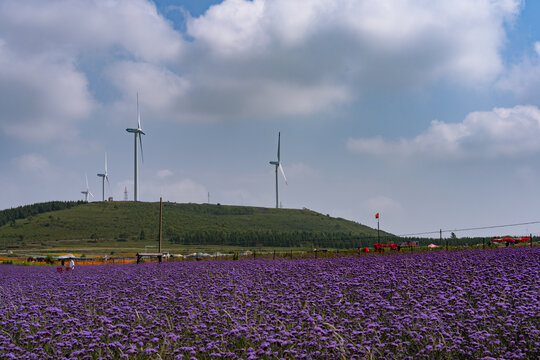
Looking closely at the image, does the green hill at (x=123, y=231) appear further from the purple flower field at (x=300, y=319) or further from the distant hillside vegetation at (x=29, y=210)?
the purple flower field at (x=300, y=319)

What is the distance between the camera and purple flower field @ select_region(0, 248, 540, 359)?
25.5 ft

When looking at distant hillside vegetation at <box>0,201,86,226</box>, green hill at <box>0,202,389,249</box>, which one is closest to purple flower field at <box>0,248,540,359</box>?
green hill at <box>0,202,389,249</box>

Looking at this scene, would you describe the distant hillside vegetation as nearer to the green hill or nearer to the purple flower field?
the green hill

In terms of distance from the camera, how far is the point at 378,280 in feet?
44.7

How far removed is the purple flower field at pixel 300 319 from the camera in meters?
7.76

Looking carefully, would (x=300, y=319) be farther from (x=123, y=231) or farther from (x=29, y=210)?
(x=29, y=210)

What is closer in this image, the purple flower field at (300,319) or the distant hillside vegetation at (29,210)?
the purple flower field at (300,319)

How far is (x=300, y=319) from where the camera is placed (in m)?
9.16

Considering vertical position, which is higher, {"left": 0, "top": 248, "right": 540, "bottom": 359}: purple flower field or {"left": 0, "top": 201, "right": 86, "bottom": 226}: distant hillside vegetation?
{"left": 0, "top": 201, "right": 86, "bottom": 226}: distant hillside vegetation

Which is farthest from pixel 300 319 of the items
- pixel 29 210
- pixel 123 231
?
pixel 29 210

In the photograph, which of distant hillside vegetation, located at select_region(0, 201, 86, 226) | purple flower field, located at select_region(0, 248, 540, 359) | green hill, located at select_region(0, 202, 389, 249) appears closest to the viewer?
purple flower field, located at select_region(0, 248, 540, 359)

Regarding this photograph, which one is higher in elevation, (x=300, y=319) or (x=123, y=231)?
(x=123, y=231)

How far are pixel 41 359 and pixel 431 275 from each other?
10.3 m

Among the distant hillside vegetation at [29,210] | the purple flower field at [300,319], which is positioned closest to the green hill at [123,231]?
the distant hillside vegetation at [29,210]
